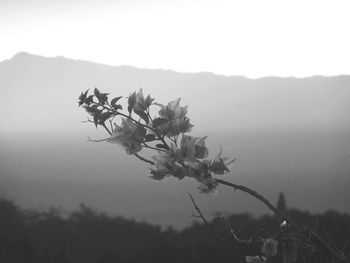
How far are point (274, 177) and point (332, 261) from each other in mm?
94545

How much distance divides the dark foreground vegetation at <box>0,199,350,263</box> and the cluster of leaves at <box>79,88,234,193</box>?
15.4 m

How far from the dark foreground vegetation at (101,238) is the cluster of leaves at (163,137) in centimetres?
1541

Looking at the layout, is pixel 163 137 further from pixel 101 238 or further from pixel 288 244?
pixel 101 238

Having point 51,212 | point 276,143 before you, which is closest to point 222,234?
point 51,212

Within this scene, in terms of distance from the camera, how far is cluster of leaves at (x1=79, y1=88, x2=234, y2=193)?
0.97 m

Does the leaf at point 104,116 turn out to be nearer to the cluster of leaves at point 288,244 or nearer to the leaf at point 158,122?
the leaf at point 158,122

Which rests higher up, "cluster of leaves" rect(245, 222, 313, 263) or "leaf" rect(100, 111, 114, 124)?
"leaf" rect(100, 111, 114, 124)

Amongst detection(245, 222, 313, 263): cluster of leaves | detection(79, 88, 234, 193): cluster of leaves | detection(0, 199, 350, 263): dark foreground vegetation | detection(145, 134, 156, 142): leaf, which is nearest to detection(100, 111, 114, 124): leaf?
detection(79, 88, 234, 193): cluster of leaves

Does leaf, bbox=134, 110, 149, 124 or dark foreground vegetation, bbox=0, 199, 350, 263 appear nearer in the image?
leaf, bbox=134, 110, 149, 124

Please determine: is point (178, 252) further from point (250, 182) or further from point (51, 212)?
point (250, 182)

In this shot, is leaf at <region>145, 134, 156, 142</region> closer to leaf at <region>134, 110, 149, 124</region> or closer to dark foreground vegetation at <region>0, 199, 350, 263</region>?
leaf at <region>134, 110, 149, 124</region>

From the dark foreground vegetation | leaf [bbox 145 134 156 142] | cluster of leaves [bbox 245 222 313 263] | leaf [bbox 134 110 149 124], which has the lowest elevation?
the dark foreground vegetation

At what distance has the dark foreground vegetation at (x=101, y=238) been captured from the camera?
16.3m

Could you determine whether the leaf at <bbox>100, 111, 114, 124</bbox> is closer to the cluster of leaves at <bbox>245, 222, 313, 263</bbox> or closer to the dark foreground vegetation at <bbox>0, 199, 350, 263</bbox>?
the cluster of leaves at <bbox>245, 222, 313, 263</bbox>
